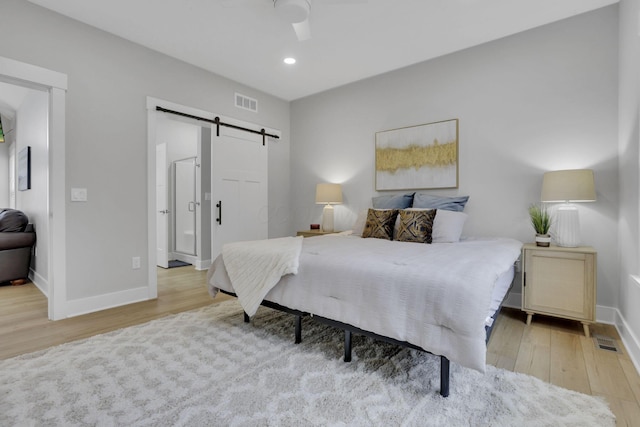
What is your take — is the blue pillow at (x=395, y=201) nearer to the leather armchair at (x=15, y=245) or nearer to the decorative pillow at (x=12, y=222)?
the leather armchair at (x=15, y=245)

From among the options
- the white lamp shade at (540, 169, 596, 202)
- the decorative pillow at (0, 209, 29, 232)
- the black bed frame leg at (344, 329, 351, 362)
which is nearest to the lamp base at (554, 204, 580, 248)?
the white lamp shade at (540, 169, 596, 202)

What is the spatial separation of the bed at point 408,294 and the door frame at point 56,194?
195cm

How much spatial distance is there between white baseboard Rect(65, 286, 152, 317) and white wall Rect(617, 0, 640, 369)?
13.3ft

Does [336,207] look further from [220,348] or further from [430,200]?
[220,348]

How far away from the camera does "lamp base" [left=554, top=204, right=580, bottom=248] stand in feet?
8.39

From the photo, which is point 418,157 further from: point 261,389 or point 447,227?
point 261,389

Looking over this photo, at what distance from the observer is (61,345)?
2166 millimetres

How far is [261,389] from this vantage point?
1.62 m

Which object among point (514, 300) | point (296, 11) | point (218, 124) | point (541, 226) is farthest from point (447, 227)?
point (218, 124)

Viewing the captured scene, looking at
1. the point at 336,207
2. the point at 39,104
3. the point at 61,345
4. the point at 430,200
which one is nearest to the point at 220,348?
the point at 61,345

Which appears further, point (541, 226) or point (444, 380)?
point (541, 226)

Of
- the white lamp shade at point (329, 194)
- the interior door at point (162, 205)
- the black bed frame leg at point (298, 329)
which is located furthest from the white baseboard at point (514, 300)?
the interior door at point (162, 205)

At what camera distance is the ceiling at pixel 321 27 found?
262cm

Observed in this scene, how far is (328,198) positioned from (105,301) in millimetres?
2725
